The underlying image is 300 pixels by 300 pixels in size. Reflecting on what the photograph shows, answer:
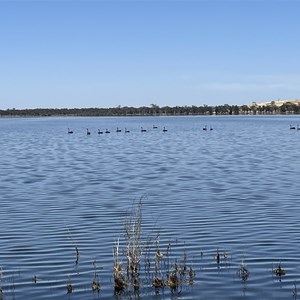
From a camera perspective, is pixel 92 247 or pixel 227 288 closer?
pixel 227 288

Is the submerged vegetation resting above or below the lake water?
above

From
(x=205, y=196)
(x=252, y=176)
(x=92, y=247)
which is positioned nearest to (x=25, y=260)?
(x=92, y=247)

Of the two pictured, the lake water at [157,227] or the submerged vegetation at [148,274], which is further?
the lake water at [157,227]

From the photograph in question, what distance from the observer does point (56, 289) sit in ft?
53.1

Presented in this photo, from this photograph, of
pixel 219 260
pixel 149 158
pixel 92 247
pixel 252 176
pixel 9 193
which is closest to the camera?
pixel 219 260

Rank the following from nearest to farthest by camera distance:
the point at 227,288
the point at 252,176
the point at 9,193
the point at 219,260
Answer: the point at 227,288
the point at 219,260
the point at 9,193
the point at 252,176

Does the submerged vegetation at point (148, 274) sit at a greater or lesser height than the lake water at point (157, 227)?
greater

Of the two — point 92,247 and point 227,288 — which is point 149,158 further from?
point 227,288

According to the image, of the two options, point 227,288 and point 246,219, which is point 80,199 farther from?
point 227,288

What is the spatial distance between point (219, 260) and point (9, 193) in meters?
19.6

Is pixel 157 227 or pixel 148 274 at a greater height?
pixel 148 274

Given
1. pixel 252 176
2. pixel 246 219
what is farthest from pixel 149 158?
pixel 246 219

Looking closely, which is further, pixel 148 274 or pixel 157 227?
pixel 157 227

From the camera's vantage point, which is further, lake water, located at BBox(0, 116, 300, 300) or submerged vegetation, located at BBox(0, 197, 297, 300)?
lake water, located at BBox(0, 116, 300, 300)
